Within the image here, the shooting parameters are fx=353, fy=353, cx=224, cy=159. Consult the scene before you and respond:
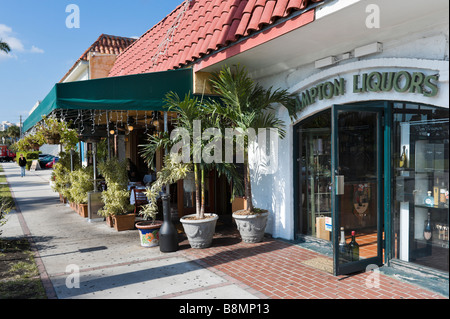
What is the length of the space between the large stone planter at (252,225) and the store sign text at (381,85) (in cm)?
208

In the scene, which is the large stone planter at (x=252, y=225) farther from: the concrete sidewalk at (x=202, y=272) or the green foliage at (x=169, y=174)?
the green foliage at (x=169, y=174)

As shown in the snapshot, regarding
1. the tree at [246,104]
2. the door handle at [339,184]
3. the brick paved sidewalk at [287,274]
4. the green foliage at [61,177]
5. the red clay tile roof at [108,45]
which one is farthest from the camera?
the red clay tile roof at [108,45]

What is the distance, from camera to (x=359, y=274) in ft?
14.8

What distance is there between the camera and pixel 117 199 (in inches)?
290

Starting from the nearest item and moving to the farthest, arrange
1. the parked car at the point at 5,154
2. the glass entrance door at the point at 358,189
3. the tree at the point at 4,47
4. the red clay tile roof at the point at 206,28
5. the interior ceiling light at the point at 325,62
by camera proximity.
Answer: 1. the glass entrance door at the point at 358,189
2. the red clay tile roof at the point at 206,28
3. the interior ceiling light at the point at 325,62
4. the tree at the point at 4,47
5. the parked car at the point at 5,154

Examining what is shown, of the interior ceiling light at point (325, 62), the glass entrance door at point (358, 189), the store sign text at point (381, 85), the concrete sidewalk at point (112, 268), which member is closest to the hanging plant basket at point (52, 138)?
the concrete sidewalk at point (112, 268)

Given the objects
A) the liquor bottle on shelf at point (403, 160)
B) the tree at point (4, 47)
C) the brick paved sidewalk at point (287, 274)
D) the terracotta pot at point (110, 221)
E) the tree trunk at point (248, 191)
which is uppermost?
the tree at point (4, 47)

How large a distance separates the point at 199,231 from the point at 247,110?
2.19 metres

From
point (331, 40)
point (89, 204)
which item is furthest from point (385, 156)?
point (89, 204)

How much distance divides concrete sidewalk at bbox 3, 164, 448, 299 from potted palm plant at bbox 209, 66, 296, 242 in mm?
384

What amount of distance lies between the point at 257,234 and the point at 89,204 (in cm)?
453

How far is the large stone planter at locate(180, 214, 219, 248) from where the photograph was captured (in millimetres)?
5824

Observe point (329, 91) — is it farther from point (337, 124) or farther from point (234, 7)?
point (234, 7)

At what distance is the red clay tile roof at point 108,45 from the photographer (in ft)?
48.0
